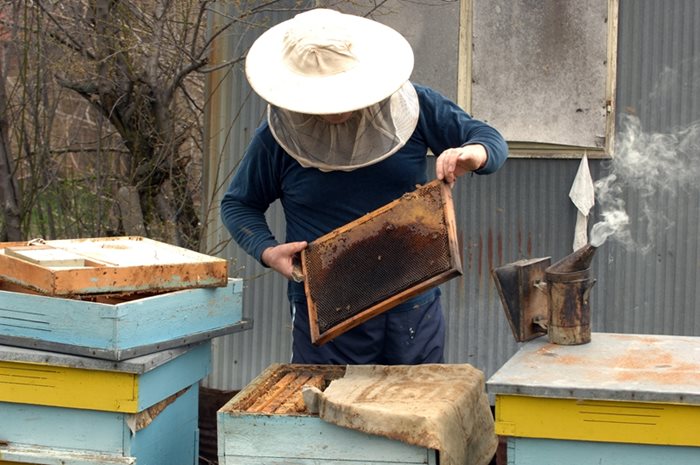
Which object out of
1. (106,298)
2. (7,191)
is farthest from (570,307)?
(7,191)

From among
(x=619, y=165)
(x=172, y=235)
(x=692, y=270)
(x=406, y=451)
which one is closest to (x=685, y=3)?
(x=619, y=165)

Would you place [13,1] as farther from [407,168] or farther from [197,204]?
[407,168]

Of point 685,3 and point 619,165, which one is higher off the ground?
point 685,3

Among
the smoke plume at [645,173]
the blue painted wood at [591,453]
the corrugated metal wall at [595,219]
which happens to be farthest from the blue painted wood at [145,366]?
the smoke plume at [645,173]

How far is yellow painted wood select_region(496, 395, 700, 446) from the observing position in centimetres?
256

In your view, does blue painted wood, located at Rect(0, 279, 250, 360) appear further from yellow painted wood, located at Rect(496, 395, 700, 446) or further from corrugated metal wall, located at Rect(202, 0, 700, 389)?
corrugated metal wall, located at Rect(202, 0, 700, 389)

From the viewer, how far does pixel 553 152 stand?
5.27 metres

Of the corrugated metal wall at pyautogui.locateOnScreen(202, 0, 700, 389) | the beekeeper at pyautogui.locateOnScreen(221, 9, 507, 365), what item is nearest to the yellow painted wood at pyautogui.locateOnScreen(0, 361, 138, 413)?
the beekeeper at pyautogui.locateOnScreen(221, 9, 507, 365)

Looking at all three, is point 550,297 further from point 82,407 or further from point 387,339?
point 82,407

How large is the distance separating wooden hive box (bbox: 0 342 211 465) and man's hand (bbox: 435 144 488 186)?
1.07 metres

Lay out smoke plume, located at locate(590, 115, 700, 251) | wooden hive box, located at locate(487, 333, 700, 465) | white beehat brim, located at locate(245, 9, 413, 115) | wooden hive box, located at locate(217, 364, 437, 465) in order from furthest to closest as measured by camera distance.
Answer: smoke plume, located at locate(590, 115, 700, 251), white beehat brim, located at locate(245, 9, 413, 115), wooden hive box, located at locate(217, 364, 437, 465), wooden hive box, located at locate(487, 333, 700, 465)

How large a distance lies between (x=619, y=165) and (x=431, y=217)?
2.50m

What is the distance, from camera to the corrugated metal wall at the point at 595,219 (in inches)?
202

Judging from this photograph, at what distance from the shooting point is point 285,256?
3.17 meters
